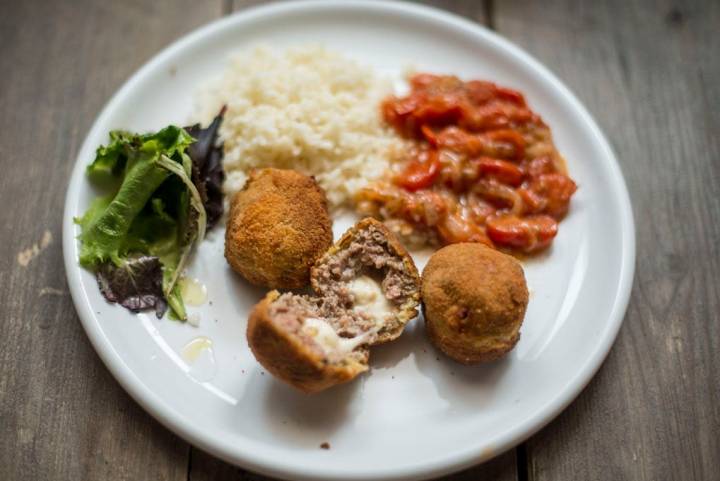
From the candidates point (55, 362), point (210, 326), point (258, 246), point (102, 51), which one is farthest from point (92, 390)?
point (102, 51)

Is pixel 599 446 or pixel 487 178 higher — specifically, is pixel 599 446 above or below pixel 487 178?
below

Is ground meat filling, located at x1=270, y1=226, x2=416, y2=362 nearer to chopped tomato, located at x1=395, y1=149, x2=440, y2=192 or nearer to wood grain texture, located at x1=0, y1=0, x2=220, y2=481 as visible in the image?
chopped tomato, located at x1=395, y1=149, x2=440, y2=192

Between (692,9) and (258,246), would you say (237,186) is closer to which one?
(258,246)

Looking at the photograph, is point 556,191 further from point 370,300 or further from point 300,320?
point 300,320

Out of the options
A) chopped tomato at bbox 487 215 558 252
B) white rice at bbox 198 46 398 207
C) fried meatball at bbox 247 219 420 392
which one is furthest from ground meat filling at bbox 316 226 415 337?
chopped tomato at bbox 487 215 558 252

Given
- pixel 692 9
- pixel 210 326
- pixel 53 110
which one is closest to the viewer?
pixel 210 326

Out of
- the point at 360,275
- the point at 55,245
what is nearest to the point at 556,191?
the point at 360,275

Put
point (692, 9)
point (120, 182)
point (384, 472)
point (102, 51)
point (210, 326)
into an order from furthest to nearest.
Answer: point (692, 9) < point (102, 51) < point (120, 182) < point (210, 326) < point (384, 472)
